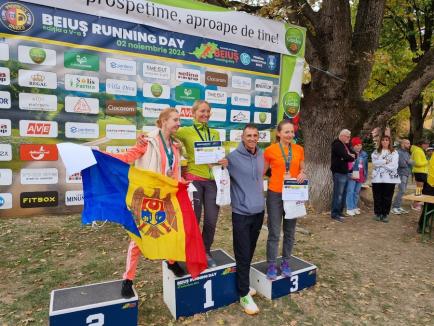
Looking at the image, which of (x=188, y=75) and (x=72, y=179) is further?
(x=188, y=75)

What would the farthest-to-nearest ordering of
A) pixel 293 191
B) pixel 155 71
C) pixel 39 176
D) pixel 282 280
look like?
pixel 155 71 → pixel 39 176 → pixel 282 280 → pixel 293 191

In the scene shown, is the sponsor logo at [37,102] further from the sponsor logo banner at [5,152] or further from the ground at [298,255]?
the ground at [298,255]

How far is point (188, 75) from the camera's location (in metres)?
Answer: 5.51

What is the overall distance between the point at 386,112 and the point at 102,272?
6609mm

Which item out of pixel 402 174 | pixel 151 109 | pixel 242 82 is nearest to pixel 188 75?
pixel 151 109

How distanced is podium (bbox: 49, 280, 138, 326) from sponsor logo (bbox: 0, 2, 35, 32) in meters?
3.27

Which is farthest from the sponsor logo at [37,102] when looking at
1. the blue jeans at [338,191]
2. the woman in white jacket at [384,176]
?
the woman in white jacket at [384,176]

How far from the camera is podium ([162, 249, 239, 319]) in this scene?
140 inches

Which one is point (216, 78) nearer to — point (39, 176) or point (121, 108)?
point (121, 108)

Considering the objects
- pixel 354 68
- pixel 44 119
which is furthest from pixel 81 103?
pixel 354 68

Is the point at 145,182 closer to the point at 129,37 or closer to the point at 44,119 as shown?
the point at 44,119

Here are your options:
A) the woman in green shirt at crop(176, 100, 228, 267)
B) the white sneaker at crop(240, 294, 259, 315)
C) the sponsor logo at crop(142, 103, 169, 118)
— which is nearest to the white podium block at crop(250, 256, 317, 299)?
the white sneaker at crop(240, 294, 259, 315)

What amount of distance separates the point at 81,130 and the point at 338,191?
534 cm

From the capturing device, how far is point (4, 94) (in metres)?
4.37
